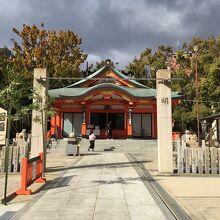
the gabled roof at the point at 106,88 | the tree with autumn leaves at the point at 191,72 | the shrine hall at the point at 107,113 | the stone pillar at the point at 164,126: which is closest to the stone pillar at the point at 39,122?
the stone pillar at the point at 164,126

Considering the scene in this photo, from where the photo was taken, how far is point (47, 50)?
39469mm

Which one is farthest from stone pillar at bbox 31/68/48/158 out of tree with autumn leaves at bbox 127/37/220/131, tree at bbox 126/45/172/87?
tree at bbox 126/45/172/87

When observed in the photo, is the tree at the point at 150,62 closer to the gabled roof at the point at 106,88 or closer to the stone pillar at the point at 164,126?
the gabled roof at the point at 106,88

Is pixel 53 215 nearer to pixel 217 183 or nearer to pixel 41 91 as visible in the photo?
pixel 217 183

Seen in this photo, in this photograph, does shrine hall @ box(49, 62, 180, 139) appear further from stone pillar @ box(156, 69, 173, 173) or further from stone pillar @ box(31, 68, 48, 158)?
stone pillar @ box(156, 69, 173, 173)

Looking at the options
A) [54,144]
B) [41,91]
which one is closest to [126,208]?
[41,91]

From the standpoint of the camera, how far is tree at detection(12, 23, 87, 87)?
38.7 meters

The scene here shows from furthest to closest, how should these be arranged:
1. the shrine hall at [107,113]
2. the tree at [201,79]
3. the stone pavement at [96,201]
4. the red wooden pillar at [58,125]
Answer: the tree at [201,79], the red wooden pillar at [58,125], the shrine hall at [107,113], the stone pavement at [96,201]

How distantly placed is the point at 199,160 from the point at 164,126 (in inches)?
75.9

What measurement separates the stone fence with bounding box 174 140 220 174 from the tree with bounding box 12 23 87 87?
28071 mm

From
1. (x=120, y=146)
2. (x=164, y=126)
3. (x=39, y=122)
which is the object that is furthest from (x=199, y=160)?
(x=120, y=146)

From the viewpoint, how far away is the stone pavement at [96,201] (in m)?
6.36

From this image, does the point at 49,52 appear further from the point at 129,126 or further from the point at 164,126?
the point at 164,126

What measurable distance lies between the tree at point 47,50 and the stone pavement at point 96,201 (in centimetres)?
2933
